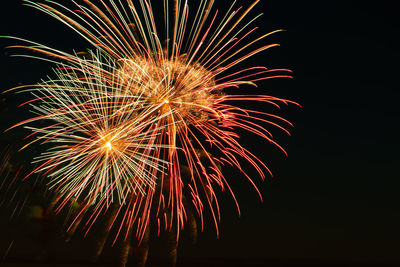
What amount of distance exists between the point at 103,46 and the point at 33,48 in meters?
2.49

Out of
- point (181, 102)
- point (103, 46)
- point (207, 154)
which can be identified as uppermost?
point (103, 46)

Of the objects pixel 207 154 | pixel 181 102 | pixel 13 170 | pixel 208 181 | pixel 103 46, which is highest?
pixel 13 170

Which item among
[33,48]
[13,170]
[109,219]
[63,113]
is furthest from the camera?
[13,170]

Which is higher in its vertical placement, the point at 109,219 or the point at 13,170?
the point at 13,170

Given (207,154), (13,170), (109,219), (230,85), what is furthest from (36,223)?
(230,85)

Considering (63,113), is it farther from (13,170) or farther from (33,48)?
(13,170)

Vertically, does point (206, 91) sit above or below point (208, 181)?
above

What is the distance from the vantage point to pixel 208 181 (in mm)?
13961

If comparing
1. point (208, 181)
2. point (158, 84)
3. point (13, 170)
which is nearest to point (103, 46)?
point (158, 84)

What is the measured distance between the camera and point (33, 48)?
1322 cm

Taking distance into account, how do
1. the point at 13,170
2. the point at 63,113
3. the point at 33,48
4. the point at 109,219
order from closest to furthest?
the point at 33,48 < the point at 63,113 < the point at 109,219 < the point at 13,170

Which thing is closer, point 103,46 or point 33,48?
point 33,48

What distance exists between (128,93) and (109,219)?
6816 mm

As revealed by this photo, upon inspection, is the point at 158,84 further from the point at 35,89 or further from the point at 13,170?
the point at 13,170
